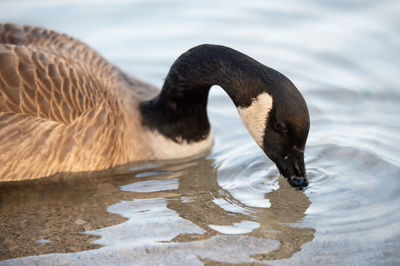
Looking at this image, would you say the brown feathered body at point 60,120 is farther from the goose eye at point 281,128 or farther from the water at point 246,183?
the goose eye at point 281,128

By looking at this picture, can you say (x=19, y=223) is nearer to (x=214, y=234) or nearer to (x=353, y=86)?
(x=214, y=234)

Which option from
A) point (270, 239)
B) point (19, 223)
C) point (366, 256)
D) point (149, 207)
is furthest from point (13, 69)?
point (366, 256)

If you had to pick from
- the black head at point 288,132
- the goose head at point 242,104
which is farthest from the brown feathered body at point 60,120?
the black head at point 288,132

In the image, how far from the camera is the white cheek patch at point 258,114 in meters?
5.36

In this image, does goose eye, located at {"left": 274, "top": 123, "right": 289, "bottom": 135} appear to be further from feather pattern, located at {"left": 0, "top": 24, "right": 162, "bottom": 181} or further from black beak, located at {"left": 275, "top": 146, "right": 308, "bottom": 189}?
feather pattern, located at {"left": 0, "top": 24, "right": 162, "bottom": 181}

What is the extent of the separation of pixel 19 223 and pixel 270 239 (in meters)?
2.31

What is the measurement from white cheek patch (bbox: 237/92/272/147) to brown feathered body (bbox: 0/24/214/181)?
53.2 inches

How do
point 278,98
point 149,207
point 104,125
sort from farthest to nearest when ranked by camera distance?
1. point 104,125
2. point 149,207
3. point 278,98

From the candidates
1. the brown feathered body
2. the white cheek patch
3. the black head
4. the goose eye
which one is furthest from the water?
the goose eye

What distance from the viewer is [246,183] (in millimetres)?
6016

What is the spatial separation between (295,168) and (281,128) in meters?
0.43

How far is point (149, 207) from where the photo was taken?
223 inches

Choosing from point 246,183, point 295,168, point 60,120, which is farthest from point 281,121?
point 60,120

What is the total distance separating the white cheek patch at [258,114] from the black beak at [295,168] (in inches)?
12.4
